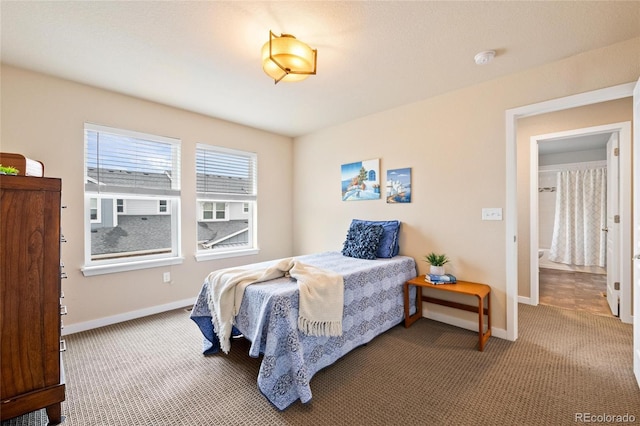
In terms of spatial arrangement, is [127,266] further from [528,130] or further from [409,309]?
[528,130]

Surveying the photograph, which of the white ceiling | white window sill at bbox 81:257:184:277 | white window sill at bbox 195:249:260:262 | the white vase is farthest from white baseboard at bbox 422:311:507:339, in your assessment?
white window sill at bbox 81:257:184:277

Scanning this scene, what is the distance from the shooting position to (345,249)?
338 centimetres

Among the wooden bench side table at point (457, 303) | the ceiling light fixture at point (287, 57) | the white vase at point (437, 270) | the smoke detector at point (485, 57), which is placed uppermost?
the smoke detector at point (485, 57)

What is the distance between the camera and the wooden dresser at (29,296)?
136 centimetres

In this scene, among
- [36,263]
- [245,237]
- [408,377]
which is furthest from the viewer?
[245,237]

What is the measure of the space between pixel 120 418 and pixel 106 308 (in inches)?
68.9

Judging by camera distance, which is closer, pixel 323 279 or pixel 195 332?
pixel 323 279

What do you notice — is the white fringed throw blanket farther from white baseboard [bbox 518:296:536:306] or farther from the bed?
white baseboard [bbox 518:296:536:306]

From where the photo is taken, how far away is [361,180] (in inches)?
148

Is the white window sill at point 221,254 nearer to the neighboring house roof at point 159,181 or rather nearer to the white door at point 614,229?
the neighboring house roof at point 159,181

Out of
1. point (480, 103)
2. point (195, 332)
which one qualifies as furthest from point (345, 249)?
point (480, 103)

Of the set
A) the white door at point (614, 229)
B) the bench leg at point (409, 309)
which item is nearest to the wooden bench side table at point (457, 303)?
the bench leg at point (409, 309)

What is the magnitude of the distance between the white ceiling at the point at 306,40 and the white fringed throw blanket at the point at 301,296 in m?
1.79

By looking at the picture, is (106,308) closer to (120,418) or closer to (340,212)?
(120,418)
